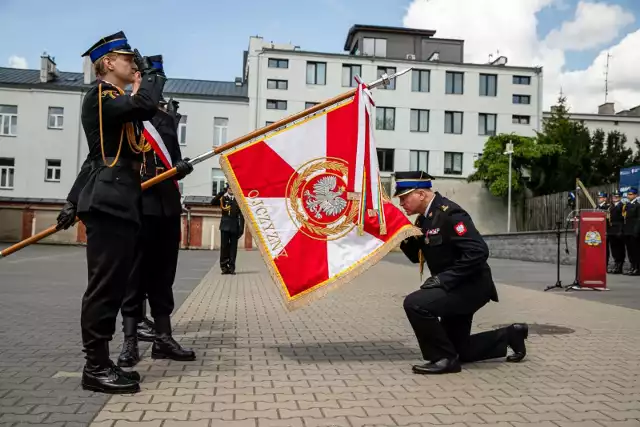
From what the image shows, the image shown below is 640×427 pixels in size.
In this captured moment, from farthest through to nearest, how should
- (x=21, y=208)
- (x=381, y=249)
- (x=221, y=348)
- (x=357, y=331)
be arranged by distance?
(x=21, y=208) → (x=357, y=331) → (x=221, y=348) → (x=381, y=249)

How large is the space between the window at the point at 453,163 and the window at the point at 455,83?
5.26 m

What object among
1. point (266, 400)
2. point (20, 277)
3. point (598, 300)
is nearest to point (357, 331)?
point (266, 400)

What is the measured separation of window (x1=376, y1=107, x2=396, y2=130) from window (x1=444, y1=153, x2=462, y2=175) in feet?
17.0

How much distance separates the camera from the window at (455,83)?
5356 centimetres

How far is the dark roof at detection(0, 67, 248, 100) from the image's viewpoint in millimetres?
47125

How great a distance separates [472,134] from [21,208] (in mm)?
34507

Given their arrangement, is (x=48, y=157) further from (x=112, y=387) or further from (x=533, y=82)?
(x=112, y=387)

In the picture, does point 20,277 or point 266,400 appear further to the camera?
point 20,277

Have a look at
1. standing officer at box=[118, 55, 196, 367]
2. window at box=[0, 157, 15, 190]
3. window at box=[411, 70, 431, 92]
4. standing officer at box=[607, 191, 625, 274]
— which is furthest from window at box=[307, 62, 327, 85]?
standing officer at box=[118, 55, 196, 367]

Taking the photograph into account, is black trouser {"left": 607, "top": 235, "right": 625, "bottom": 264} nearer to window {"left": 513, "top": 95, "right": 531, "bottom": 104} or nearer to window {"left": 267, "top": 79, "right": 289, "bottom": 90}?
window {"left": 267, "top": 79, "right": 289, "bottom": 90}

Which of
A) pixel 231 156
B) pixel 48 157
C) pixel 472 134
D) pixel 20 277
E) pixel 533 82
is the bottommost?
pixel 20 277

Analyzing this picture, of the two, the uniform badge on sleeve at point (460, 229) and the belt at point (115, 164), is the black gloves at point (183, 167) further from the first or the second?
the uniform badge on sleeve at point (460, 229)

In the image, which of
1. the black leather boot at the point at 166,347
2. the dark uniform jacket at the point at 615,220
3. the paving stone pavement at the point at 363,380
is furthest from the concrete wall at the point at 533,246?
the black leather boot at the point at 166,347

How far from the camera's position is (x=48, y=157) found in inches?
1847
